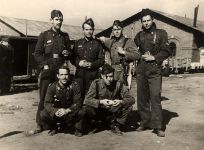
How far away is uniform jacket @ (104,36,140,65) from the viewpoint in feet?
19.7

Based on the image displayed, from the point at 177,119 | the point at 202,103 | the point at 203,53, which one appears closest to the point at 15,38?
the point at 202,103

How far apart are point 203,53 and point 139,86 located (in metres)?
23.3

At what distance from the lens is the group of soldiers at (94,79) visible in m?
5.73

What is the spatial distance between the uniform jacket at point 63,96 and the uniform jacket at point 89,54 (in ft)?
1.37

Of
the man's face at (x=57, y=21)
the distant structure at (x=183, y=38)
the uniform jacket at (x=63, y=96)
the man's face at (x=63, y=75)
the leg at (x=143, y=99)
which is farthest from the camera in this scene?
the distant structure at (x=183, y=38)

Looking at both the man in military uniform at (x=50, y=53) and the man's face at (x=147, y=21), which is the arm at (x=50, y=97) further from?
the man's face at (x=147, y=21)

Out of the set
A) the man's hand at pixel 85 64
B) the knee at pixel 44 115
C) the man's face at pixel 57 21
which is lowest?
the knee at pixel 44 115

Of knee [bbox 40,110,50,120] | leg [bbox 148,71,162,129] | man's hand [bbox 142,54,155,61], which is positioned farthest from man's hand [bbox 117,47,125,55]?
knee [bbox 40,110,50,120]

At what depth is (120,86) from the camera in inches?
236

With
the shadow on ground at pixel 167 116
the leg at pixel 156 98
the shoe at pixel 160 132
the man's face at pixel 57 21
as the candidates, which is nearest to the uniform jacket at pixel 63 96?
the man's face at pixel 57 21

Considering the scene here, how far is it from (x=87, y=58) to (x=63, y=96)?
0.83m

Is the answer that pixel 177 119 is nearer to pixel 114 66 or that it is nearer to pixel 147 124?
pixel 147 124

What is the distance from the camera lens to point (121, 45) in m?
6.16

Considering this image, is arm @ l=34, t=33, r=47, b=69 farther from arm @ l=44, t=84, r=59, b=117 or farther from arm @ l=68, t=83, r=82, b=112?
arm @ l=68, t=83, r=82, b=112
